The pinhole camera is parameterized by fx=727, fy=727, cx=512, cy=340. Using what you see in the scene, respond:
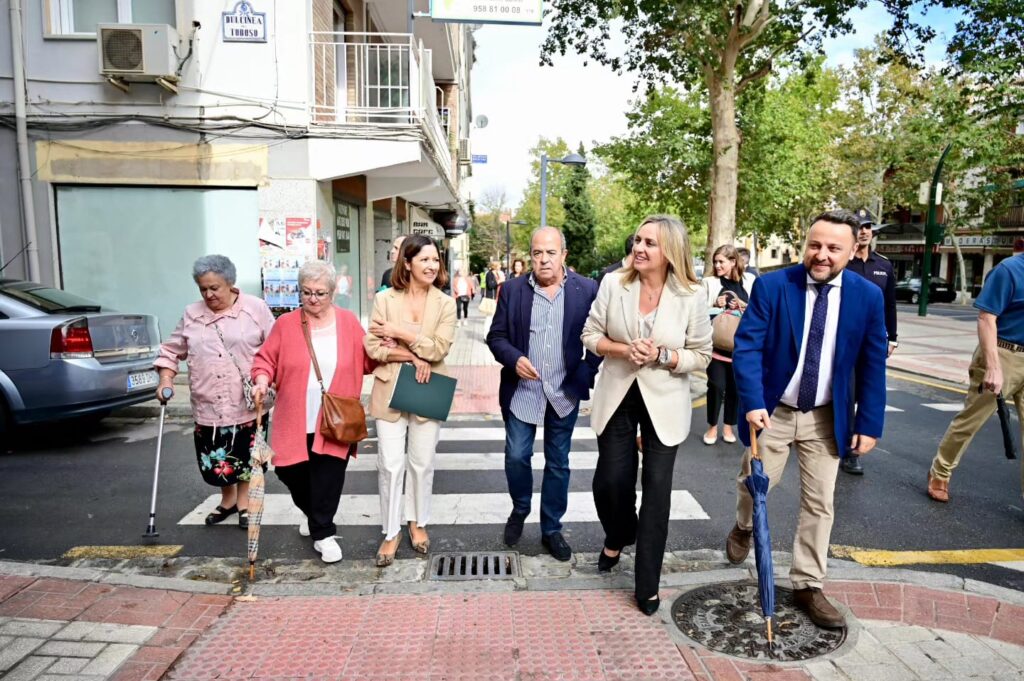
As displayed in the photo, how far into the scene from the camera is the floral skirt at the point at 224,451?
455 cm

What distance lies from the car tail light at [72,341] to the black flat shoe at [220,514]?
279cm

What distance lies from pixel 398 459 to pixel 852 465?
409 cm

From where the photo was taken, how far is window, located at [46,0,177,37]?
9.95 m

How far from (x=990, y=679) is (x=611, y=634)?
1.56 meters

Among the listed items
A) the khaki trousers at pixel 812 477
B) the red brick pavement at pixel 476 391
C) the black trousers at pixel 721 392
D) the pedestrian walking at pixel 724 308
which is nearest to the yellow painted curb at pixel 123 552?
the khaki trousers at pixel 812 477

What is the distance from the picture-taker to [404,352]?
4.17 metres

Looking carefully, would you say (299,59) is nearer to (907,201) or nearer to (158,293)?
(158,293)

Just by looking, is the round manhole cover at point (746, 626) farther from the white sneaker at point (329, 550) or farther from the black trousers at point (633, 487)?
the white sneaker at point (329, 550)

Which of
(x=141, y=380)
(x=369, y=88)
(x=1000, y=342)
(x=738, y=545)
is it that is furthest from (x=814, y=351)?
(x=369, y=88)

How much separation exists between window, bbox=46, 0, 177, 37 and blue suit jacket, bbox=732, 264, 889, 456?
970 centimetres

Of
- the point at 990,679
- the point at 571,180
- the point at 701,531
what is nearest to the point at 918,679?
the point at 990,679

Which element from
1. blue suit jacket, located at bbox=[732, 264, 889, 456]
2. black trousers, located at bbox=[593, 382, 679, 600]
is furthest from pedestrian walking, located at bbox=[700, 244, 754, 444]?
black trousers, located at bbox=[593, 382, 679, 600]

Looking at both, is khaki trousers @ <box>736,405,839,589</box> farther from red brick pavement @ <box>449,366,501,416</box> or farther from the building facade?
the building facade

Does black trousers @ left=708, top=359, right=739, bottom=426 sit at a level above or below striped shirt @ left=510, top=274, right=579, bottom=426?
below
